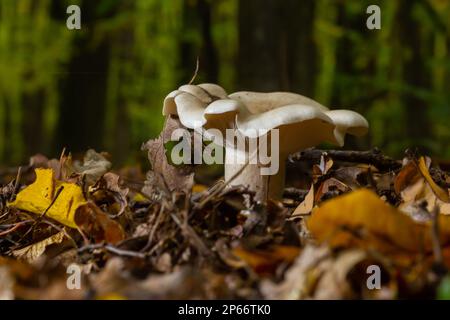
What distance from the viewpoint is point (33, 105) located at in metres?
14.2

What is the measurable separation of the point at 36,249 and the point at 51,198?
0.15 m

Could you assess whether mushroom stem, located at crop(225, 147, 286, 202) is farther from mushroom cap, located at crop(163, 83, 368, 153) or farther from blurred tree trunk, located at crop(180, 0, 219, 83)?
blurred tree trunk, located at crop(180, 0, 219, 83)

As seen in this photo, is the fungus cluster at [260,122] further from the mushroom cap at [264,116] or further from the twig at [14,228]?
the twig at [14,228]

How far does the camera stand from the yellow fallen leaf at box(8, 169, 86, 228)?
1381mm

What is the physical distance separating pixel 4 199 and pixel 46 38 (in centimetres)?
1097

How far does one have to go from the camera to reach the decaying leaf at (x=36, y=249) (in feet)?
4.35

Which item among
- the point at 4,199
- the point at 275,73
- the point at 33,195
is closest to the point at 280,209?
the point at 33,195

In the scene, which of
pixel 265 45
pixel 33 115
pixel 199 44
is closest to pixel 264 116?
pixel 265 45

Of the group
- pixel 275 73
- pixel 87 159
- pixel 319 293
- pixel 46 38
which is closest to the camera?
pixel 319 293

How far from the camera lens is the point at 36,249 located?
1.36m

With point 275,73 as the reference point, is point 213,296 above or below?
below

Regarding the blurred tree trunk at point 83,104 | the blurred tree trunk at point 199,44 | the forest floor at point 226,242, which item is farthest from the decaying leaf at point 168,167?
the blurred tree trunk at point 83,104
